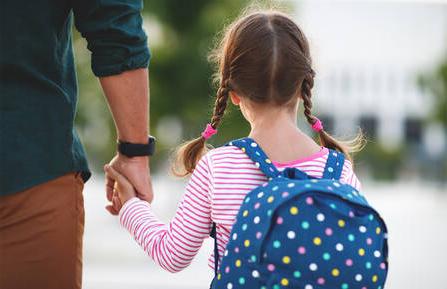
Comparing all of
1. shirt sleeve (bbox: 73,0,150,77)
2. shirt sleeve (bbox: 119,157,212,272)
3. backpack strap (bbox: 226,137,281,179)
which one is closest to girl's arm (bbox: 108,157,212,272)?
shirt sleeve (bbox: 119,157,212,272)

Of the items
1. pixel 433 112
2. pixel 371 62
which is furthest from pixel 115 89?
pixel 371 62

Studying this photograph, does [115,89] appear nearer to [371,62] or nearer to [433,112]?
[433,112]

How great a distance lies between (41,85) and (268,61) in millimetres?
661

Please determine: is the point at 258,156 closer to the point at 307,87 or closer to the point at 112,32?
the point at 307,87

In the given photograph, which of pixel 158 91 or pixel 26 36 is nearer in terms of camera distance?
pixel 26 36

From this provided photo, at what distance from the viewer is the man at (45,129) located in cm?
228

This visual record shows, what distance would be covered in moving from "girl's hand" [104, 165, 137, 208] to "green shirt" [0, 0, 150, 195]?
203 millimetres

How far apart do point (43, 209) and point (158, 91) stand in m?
11.7

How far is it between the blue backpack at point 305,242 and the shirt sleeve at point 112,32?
0.72 m

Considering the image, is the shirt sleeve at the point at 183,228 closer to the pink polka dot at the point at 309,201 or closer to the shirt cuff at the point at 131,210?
the shirt cuff at the point at 131,210

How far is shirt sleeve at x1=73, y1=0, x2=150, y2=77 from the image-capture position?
2.47 metres

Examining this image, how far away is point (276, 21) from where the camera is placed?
93.6 inches

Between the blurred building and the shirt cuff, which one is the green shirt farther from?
the blurred building

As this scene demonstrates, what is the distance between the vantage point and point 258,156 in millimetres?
2246
